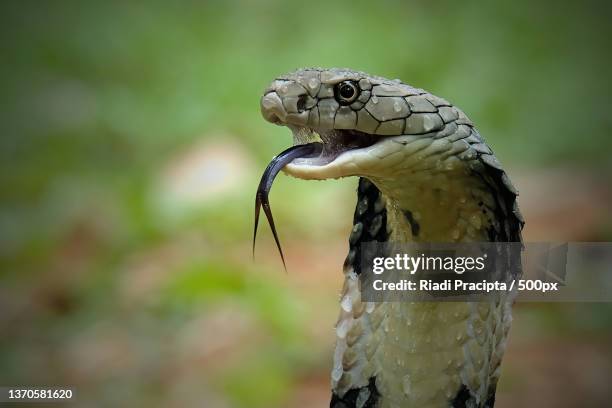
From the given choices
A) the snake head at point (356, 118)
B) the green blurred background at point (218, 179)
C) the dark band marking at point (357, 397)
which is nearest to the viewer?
the snake head at point (356, 118)

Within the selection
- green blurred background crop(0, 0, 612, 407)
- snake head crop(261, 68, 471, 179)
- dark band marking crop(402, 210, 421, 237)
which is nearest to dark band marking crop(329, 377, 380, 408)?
dark band marking crop(402, 210, 421, 237)

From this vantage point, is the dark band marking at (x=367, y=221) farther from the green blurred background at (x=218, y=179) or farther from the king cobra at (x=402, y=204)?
the green blurred background at (x=218, y=179)

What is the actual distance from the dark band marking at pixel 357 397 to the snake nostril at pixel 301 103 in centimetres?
50

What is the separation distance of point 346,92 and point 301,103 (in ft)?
0.23

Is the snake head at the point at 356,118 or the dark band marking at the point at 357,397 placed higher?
the snake head at the point at 356,118

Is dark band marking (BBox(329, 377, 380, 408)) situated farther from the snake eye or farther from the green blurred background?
the green blurred background

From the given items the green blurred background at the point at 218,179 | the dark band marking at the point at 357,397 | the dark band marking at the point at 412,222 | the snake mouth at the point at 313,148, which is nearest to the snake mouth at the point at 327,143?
the snake mouth at the point at 313,148

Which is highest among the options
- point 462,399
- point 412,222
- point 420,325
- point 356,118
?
point 356,118

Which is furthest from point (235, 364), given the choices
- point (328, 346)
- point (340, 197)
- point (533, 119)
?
point (533, 119)

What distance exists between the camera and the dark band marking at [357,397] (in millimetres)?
1374

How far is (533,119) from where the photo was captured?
319 centimetres

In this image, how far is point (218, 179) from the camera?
3244 mm

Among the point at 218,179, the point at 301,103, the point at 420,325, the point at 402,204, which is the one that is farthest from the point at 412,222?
the point at 218,179

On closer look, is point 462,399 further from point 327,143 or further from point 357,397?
point 327,143
